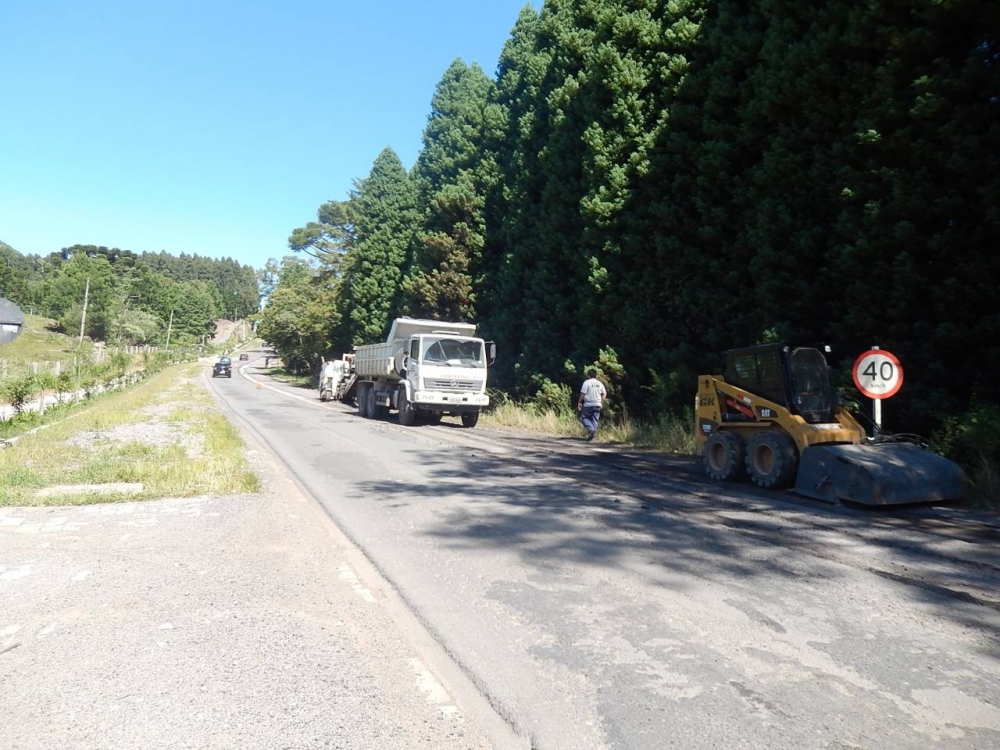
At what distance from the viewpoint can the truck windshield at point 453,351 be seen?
22609mm

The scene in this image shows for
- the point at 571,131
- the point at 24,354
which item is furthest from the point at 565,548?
the point at 24,354

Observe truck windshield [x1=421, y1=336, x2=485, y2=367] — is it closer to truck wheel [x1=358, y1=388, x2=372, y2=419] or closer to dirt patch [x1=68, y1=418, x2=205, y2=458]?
truck wheel [x1=358, y1=388, x2=372, y2=419]

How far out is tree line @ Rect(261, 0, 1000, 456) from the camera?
11.4 m

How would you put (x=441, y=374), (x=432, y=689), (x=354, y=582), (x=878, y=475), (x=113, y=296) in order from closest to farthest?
(x=432, y=689)
(x=354, y=582)
(x=878, y=475)
(x=441, y=374)
(x=113, y=296)

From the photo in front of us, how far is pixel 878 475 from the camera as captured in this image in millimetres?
8812

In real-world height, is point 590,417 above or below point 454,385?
below

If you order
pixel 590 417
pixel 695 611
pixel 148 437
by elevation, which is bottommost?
pixel 148 437

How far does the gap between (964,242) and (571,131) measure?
45.7 feet

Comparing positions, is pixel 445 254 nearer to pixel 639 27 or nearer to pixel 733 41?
pixel 639 27

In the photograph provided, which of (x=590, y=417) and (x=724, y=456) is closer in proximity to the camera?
(x=724, y=456)

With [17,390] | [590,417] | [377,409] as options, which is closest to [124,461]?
[590,417]

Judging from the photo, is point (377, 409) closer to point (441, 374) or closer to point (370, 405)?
point (370, 405)

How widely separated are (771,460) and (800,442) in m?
0.48

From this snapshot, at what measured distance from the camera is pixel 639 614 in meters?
5.16
